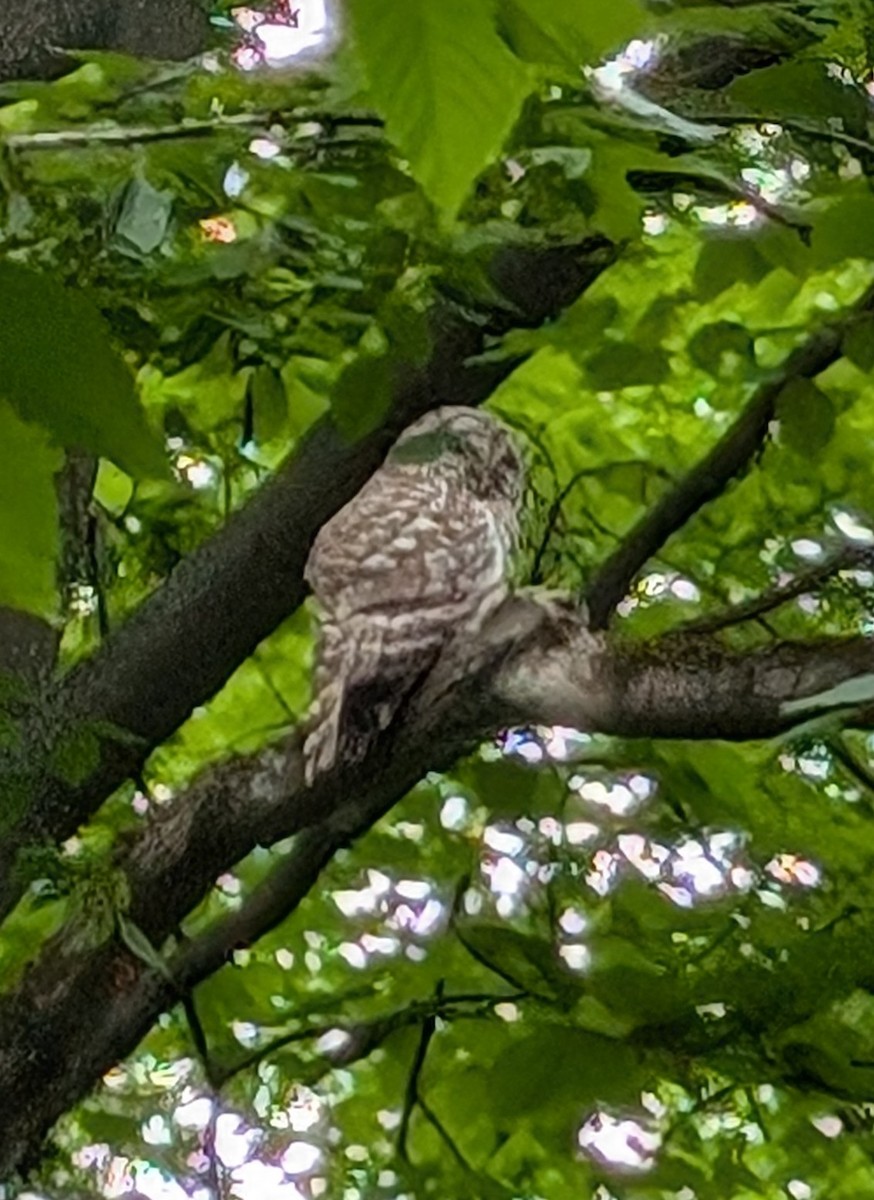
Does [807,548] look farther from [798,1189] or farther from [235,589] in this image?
[235,589]

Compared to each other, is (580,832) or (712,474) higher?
(712,474)

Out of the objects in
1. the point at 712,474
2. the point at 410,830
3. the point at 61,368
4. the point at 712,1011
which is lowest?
the point at 410,830

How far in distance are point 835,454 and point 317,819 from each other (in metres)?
0.84

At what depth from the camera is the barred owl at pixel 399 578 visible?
3.32ft

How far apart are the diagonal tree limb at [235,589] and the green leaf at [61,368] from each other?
32.2 inches

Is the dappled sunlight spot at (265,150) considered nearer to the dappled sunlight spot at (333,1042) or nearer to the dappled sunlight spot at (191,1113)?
the dappled sunlight spot at (333,1042)

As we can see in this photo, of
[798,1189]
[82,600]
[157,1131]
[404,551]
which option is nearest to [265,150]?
[404,551]

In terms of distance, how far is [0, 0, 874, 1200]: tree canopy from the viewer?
68cm

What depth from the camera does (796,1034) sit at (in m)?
1.01

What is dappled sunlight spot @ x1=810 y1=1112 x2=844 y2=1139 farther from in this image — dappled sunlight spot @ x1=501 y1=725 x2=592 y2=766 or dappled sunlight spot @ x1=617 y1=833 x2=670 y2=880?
dappled sunlight spot @ x1=501 y1=725 x2=592 y2=766

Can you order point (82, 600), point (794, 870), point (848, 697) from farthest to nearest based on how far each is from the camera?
1. point (82, 600)
2. point (794, 870)
3. point (848, 697)

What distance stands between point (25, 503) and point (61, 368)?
3 cm

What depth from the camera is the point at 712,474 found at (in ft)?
4.25

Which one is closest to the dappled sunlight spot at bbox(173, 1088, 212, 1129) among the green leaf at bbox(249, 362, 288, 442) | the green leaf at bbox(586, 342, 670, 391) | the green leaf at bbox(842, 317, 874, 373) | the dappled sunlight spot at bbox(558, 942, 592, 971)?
the dappled sunlight spot at bbox(558, 942, 592, 971)
